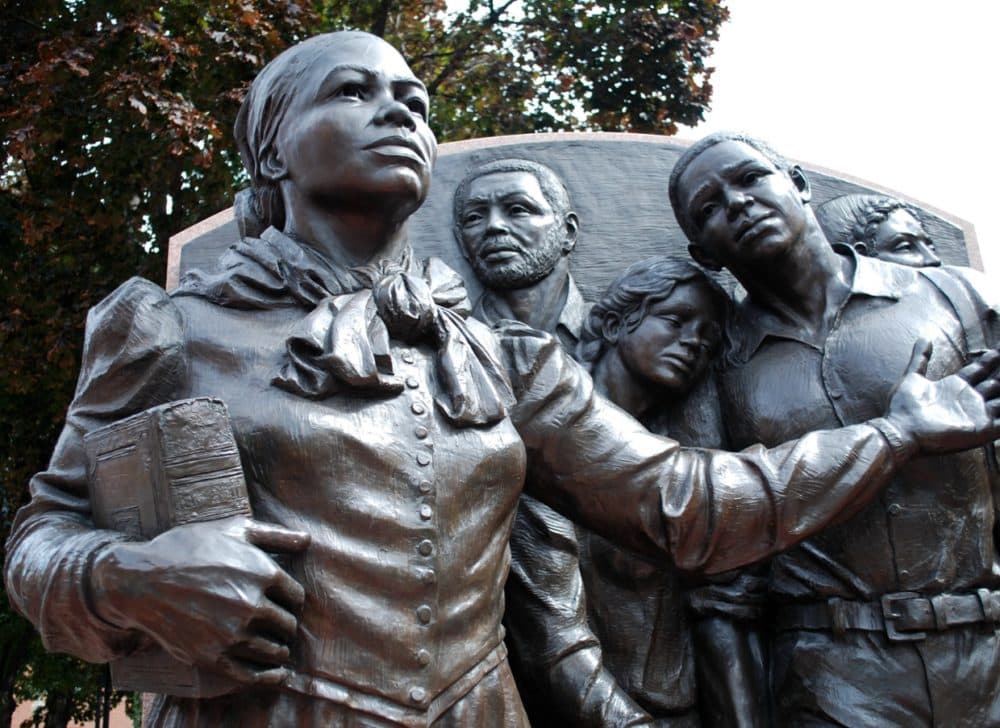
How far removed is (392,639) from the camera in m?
2.54

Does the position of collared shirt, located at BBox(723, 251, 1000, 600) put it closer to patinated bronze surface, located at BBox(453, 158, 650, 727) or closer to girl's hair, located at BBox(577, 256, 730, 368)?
girl's hair, located at BBox(577, 256, 730, 368)

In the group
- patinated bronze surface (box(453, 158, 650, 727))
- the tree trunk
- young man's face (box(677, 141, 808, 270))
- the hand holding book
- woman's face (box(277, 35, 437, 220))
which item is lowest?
the tree trunk

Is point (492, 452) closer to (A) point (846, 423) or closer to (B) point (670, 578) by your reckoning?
(B) point (670, 578)

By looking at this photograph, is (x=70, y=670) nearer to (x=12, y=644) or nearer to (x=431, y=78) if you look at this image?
(x=12, y=644)

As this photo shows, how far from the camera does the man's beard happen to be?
13.6 feet

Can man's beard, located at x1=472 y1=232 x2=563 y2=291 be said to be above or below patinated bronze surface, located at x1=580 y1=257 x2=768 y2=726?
above

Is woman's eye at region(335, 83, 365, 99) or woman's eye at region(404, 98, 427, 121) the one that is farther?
woman's eye at region(404, 98, 427, 121)

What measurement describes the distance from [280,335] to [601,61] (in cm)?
950

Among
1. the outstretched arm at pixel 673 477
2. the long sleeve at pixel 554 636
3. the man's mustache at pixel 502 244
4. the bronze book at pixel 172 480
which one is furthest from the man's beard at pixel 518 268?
the bronze book at pixel 172 480

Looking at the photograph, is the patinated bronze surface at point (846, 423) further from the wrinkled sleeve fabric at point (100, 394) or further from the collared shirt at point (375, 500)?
the wrinkled sleeve fabric at point (100, 394)

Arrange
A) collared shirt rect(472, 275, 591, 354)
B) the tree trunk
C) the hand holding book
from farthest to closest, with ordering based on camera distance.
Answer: the tree trunk, collared shirt rect(472, 275, 591, 354), the hand holding book

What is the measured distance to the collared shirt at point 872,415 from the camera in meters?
3.59

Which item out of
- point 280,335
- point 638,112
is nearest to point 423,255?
point 280,335

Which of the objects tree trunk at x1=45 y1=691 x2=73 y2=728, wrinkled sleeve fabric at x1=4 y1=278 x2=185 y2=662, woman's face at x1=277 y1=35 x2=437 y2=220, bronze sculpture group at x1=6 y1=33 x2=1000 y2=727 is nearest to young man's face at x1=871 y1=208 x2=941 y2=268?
bronze sculpture group at x1=6 y1=33 x2=1000 y2=727
